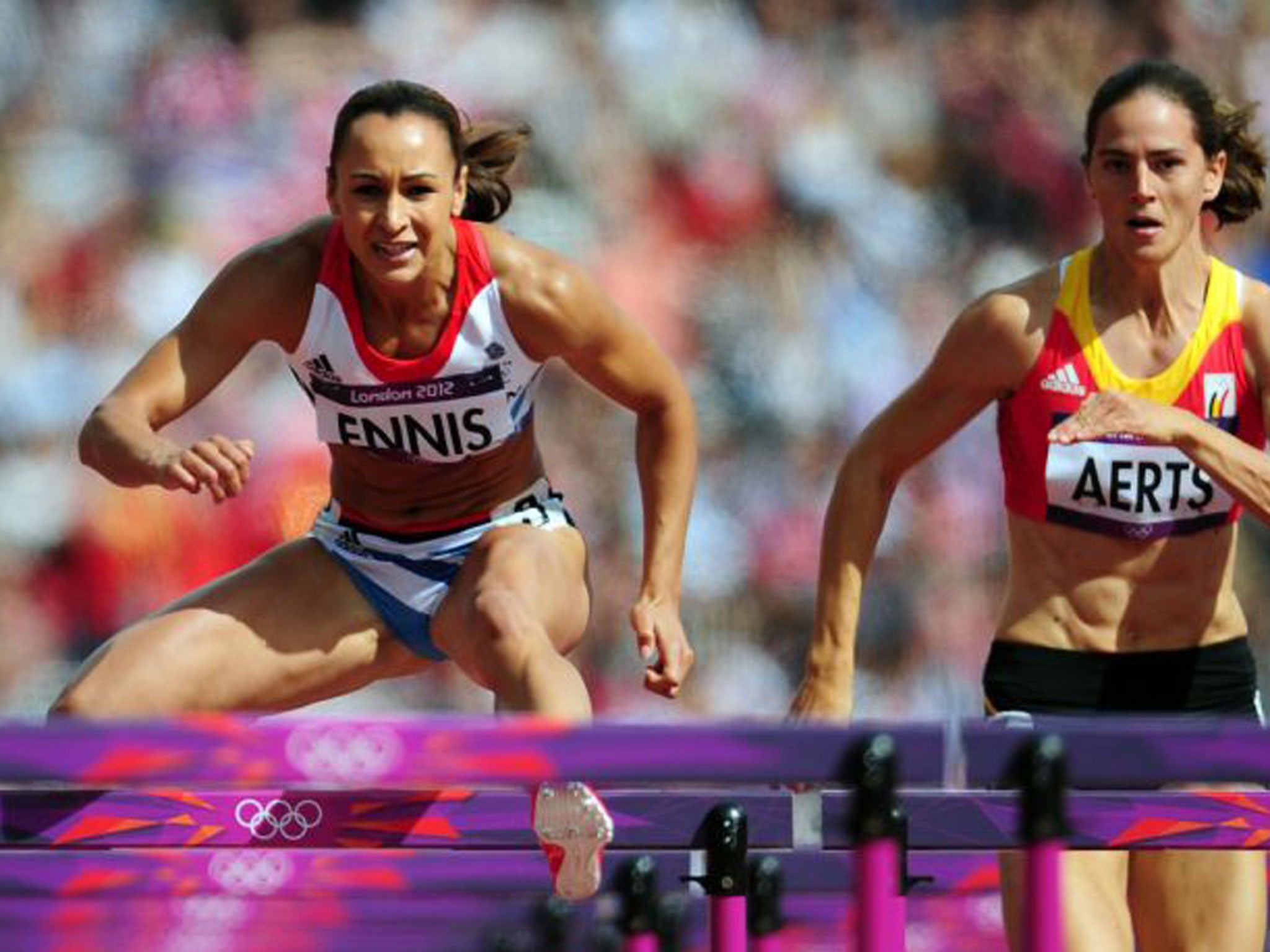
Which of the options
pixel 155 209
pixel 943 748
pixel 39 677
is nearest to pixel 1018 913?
pixel 943 748

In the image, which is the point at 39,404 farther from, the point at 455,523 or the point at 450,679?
the point at 455,523

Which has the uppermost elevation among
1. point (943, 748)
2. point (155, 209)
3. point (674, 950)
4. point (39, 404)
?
point (155, 209)

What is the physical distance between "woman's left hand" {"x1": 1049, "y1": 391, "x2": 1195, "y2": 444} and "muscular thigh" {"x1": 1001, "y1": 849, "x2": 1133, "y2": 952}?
71 cm

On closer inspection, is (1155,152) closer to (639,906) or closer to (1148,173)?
(1148,173)

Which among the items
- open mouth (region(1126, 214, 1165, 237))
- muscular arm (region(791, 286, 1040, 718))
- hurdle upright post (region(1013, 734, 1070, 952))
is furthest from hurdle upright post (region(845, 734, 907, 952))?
open mouth (region(1126, 214, 1165, 237))

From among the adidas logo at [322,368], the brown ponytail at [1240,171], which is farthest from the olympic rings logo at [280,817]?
the brown ponytail at [1240,171]

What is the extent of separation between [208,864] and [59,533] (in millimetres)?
3078

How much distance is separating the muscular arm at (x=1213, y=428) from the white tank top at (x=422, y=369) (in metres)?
1.00

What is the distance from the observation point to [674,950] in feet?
15.0

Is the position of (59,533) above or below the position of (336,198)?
below

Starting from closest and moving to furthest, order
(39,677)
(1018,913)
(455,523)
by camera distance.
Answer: (1018,913) < (455,523) < (39,677)

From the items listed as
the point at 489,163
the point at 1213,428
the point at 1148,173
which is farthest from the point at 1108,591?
the point at 489,163

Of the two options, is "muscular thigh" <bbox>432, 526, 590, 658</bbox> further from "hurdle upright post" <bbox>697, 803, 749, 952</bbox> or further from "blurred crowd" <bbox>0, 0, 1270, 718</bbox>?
"blurred crowd" <bbox>0, 0, 1270, 718</bbox>

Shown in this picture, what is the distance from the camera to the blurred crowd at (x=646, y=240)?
24.1 ft
